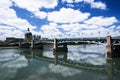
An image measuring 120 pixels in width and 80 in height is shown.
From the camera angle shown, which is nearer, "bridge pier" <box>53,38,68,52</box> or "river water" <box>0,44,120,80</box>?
"river water" <box>0,44,120,80</box>

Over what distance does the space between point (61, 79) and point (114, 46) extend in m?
39.9

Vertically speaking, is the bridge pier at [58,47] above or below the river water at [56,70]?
above

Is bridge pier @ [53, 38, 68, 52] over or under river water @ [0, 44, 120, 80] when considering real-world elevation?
over

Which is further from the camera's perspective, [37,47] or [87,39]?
[37,47]

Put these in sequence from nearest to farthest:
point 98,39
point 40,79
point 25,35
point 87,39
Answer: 1. point 40,79
2. point 98,39
3. point 87,39
4. point 25,35

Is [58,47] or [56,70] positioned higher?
[58,47]

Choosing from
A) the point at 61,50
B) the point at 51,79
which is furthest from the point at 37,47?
the point at 51,79

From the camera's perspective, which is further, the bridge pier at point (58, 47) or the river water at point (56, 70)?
the bridge pier at point (58, 47)

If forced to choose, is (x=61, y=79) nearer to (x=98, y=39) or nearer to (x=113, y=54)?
(x=113, y=54)

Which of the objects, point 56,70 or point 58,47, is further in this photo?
point 58,47

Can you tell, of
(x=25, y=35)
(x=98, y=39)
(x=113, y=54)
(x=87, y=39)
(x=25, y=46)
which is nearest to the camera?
(x=113, y=54)

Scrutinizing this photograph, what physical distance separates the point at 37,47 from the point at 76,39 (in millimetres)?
42454

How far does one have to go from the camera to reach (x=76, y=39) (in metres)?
94.2

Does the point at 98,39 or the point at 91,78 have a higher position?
the point at 98,39
